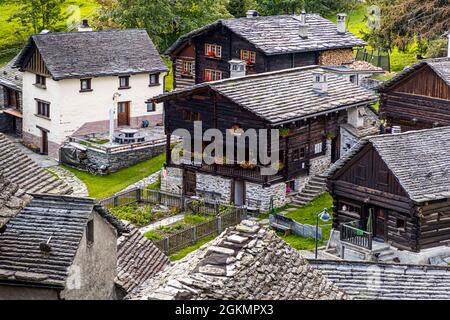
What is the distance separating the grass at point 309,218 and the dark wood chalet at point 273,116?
158cm

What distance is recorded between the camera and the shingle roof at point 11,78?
2684 inches

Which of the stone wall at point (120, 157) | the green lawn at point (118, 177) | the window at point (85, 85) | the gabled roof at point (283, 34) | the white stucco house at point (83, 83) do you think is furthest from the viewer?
the gabled roof at point (283, 34)

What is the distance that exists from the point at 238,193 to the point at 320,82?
7.60 metres

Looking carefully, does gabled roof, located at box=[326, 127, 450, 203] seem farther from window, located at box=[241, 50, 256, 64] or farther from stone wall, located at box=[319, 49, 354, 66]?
stone wall, located at box=[319, 49, 354, 66]

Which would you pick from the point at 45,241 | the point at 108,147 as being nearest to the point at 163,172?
the point at 108,147

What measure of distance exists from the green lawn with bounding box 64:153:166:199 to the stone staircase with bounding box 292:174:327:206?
9406 mm

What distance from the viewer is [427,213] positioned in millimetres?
41750

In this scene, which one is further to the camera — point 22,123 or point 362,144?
point 22,123

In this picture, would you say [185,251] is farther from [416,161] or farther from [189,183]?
[416,161]

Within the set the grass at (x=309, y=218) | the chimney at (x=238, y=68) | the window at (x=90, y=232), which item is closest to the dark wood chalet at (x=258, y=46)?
the chimney at (x=238, y=68)

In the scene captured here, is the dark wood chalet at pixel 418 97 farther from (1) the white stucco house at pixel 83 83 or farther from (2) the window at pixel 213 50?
(1) the white stucco house at pixel 83 83
